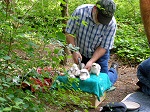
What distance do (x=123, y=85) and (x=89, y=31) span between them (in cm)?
117

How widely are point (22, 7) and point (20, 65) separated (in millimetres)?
406

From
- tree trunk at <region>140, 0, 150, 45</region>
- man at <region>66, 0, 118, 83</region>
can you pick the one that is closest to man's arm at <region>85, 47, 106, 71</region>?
man at <region>66, 0, 118, 83</region>

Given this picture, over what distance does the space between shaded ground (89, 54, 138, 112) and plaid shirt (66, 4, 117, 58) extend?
0.64 meters

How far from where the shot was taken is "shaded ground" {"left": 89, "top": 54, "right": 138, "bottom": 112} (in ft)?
13.3

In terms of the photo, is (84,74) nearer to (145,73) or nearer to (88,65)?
(88,65)

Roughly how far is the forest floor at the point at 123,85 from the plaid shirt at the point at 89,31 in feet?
2.10

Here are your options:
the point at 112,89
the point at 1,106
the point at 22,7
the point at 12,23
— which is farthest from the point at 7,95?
the point at 112,89

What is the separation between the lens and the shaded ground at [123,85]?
13.3 feet

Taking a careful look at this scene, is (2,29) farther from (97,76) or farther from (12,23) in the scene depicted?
(97,76)

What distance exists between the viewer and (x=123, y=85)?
4605mm

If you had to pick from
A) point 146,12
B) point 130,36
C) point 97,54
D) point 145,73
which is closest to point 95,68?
point 97,54

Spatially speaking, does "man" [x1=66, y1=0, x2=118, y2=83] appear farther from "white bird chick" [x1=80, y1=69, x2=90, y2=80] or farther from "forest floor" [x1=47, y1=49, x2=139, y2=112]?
"forest floor" [x1=47, y1=49, x2=139, y2=112]

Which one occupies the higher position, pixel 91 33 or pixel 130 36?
pixel 91 33

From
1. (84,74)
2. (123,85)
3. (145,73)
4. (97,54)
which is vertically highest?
(97,54)
